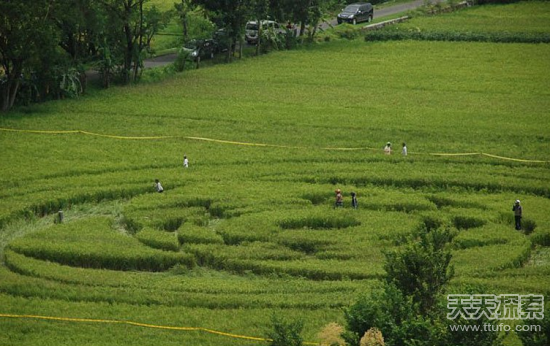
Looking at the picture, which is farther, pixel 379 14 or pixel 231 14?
pixel 379 14

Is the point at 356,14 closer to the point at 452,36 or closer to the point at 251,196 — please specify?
the point at 452,36

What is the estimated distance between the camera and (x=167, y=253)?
39062 millimetres

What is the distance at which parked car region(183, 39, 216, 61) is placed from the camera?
243 ft

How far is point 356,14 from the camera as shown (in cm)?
8988

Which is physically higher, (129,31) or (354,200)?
(129,31)

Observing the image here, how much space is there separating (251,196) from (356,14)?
1862 inches

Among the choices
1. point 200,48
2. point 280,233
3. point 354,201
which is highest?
point 200,48

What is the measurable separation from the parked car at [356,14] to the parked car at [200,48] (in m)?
17.1

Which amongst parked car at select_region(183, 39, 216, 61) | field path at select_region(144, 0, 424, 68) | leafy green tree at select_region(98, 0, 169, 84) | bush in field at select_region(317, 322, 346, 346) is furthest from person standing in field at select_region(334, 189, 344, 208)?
field path at select_region(144, 0, 424, 68)

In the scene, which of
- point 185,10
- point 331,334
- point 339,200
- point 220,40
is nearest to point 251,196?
point 339,200

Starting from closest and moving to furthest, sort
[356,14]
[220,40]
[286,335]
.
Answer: [286,335] → [220,40] → [356,14]

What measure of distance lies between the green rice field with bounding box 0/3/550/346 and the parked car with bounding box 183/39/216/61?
4.36 m

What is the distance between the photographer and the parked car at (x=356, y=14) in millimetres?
89750

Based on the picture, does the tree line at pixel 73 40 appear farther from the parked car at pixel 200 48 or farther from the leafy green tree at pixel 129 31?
the parked car at pixel 200 48
